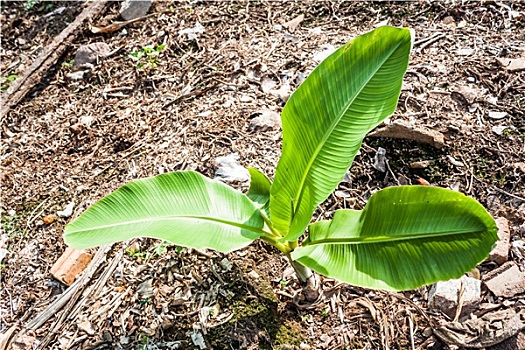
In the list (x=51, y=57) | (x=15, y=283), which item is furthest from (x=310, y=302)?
(x=51, y=57)

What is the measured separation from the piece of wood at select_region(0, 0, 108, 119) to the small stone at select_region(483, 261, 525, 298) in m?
2.12

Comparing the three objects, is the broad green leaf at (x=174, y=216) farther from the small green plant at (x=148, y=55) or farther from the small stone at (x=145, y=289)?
the small green plant at (x=148, y=55)

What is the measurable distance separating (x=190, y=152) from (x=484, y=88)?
110 centimetres

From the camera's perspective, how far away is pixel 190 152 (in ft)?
6.07

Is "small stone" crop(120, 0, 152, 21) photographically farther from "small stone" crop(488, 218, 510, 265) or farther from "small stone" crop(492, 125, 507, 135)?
"small stone" crop(488, 218, 510, 265)

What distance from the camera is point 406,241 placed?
114 centimetres

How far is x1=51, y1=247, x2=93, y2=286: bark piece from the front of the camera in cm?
162

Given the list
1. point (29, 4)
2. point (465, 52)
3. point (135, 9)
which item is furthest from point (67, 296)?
point (29, 4)

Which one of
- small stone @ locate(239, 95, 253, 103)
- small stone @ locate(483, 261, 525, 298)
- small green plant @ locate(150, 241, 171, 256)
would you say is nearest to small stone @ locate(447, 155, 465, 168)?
small stone @ locate(483, 261, 525, 298)

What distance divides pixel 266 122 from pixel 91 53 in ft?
3.51

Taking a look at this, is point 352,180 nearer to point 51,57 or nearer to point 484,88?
point 484,88

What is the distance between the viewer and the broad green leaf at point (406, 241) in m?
1.07

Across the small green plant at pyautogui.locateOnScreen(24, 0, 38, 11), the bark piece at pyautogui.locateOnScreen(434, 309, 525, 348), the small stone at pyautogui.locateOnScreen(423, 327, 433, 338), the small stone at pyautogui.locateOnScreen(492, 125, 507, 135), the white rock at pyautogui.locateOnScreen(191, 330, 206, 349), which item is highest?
the small green plant at pyautogui.locateOnScreen(24, 0, 38, 11)

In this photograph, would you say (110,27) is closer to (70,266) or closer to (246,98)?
(246,98)
